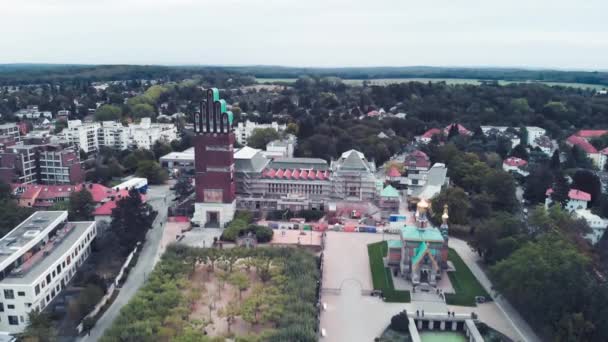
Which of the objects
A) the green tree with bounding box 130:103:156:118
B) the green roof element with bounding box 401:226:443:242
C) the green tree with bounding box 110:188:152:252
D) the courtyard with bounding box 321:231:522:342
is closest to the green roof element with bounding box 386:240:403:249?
the green roof element with bounding box 401:226:443:242

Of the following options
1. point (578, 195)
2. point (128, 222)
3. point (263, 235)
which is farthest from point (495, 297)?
point (128, 222)

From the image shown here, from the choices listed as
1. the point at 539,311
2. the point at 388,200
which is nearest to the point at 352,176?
the point at 388,200

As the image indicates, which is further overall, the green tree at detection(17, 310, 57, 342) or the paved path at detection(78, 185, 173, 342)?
the paved path at detection(78, 185, 173, 342)

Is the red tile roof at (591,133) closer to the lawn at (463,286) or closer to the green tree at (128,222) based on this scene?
the lawn at (463,286)

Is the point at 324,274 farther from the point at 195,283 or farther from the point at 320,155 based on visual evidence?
the point at 320,155

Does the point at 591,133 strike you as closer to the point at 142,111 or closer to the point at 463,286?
the point at 463,286

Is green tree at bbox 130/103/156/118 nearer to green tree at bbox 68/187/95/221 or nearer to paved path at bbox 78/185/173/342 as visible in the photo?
paved path at bbox 78/185/173/342
